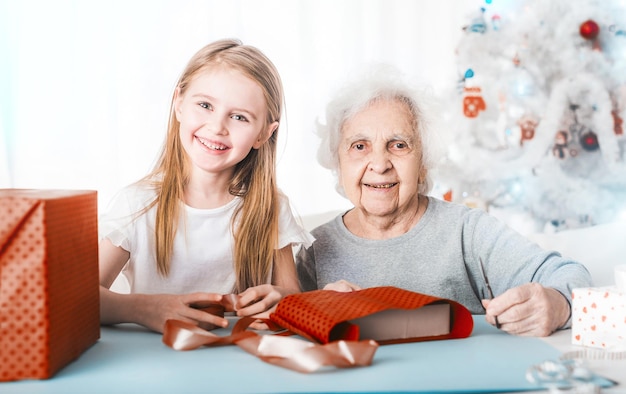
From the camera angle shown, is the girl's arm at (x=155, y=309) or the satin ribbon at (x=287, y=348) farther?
the girl's arm at (x=155, y=309)

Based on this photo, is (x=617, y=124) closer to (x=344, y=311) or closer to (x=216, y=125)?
(x=216, y=125)

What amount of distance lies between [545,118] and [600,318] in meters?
2.55

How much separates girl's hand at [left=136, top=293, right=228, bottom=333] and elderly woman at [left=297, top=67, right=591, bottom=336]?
0.44 m

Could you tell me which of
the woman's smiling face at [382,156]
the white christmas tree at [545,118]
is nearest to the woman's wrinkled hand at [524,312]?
the woman's smiling face at [382,156]

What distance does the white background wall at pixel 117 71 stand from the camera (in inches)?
106

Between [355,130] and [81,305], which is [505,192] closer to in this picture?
[355,130]

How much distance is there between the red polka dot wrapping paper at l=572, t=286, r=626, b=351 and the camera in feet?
3.51

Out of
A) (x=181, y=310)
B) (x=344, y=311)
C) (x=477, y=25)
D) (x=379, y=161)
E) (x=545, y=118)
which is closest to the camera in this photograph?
(x=344, y=311)

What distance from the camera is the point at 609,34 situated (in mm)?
3535

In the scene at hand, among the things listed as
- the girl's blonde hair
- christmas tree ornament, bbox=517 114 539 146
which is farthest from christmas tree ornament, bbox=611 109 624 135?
the girl's blonde hair

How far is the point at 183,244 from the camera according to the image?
157cm

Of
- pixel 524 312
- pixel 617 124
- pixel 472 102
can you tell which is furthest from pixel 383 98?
pixel 617 124

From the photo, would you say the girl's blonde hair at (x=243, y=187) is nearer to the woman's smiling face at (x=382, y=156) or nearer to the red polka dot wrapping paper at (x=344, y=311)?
the woman's smiling face at (x=382, y=156)

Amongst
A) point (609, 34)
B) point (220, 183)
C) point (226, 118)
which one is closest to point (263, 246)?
point (220, 183)
